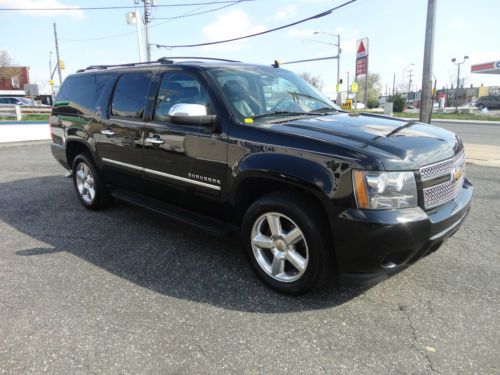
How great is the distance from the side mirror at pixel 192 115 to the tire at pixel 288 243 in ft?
2.71

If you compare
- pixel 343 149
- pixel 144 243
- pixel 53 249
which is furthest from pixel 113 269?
pixel 343 149

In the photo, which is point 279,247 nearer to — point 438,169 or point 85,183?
point 438,169

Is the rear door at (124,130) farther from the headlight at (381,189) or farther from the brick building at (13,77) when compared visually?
the brick building at (13,77)

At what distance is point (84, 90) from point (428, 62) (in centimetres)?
815

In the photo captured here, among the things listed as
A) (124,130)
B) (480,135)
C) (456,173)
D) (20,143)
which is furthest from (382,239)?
(480,135)

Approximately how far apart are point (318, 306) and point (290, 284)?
26cm

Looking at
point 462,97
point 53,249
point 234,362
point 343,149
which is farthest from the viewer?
point 462,97

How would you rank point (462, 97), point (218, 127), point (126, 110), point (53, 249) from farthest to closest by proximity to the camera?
1. point (462, 97)
2. point (126, 110)
3. point (53, 249)
4. point (218, 127)

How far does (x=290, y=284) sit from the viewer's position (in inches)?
119

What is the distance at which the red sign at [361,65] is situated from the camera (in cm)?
→ 2467

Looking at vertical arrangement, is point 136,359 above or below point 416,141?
below

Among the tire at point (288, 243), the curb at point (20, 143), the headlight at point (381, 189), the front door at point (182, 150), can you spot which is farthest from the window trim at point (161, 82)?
the curb at point (20, 143)

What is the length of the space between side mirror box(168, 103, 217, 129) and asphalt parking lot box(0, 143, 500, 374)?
131 cm

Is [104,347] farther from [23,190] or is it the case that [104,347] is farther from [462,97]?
[462,97]
